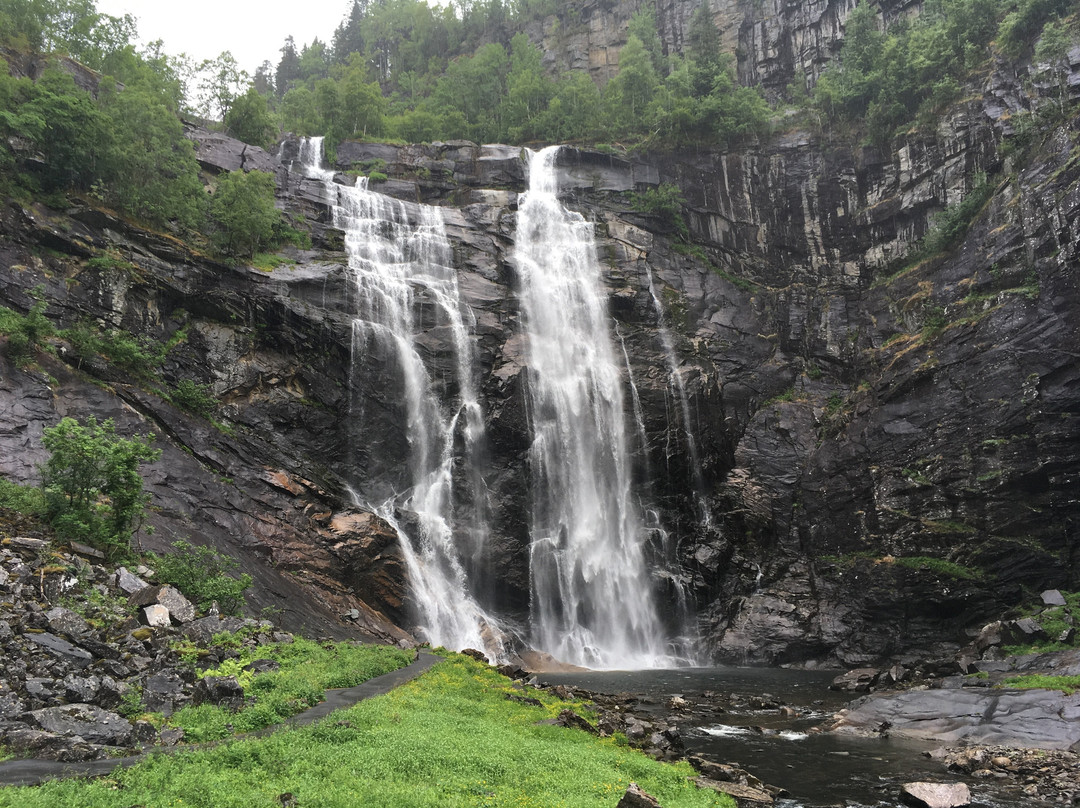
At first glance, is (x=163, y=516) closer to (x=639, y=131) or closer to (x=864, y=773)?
(x=864, y=773)

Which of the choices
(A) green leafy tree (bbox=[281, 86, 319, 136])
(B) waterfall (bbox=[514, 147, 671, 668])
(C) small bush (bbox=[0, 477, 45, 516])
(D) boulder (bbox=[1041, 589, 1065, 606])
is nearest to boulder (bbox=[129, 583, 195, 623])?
Answer: (C) small bush (bbox=[0, 477, 45, 516])

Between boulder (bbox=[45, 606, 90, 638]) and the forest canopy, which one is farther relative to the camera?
the forest canopy

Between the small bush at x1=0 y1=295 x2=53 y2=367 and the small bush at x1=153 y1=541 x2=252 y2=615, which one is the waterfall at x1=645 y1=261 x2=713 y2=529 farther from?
the small bush at x1=0 y1=295 x2=53 y2=367

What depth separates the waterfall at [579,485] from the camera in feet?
96.1

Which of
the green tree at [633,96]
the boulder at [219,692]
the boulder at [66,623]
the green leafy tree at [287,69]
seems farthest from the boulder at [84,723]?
the green leafy tree at [287,69]

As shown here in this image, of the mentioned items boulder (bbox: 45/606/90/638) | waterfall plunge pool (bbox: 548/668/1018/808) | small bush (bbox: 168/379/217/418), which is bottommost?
waterfall plunge pool (bbox: 548/668/1018/808)

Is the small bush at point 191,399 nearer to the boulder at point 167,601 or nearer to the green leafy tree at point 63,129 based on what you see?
the green leafy tree at point 63,129

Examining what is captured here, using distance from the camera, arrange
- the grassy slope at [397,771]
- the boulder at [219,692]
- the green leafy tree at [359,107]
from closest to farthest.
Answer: the grassy slope at [397,771] < the boulder at [219,692] < the green leafy tree at [359,107]

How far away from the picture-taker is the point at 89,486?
1476 cm

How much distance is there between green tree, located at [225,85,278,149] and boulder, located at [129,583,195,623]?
38.0m

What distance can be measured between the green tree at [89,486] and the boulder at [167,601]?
230 centimetres

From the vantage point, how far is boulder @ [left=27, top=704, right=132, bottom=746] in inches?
324

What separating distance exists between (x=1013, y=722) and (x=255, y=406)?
2650 centimetres

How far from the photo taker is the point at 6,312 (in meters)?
21.2
